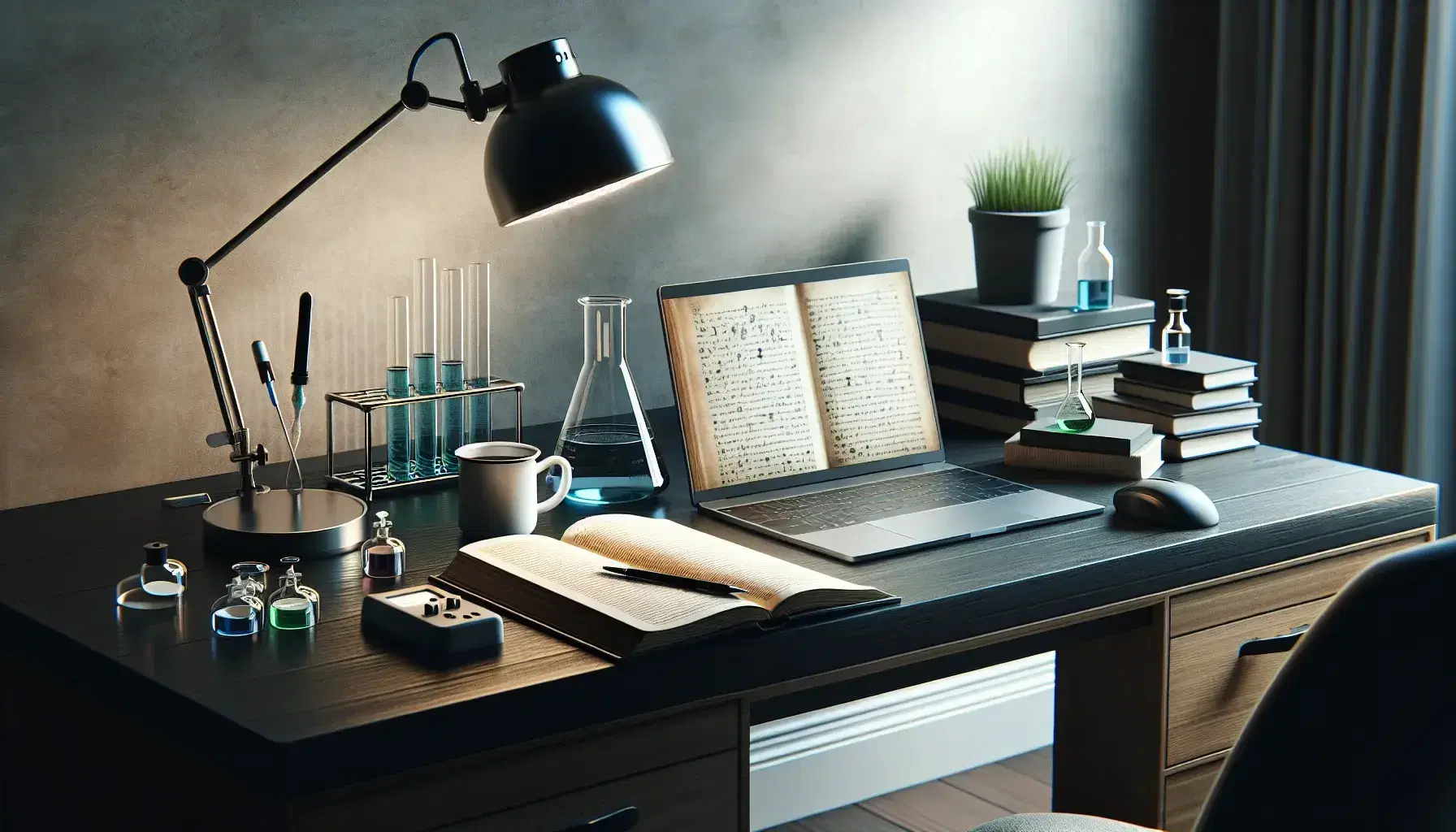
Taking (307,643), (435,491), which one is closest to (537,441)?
(435,491)

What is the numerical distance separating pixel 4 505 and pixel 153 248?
0.32 m

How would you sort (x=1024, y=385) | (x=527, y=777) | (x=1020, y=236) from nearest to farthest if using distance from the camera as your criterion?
(x=527, y=777) < (x=1024, y=385) < (x=1020, y=236)

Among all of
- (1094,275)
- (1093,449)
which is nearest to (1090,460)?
(1093,449)

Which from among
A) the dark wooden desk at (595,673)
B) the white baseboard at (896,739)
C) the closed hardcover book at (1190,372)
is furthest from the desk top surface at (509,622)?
the white baseboard at (896,739)

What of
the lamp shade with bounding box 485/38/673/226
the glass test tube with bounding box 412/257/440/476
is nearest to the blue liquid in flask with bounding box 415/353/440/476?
the glass test tube with bounding box 412/257/440/476

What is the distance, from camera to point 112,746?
1284mm

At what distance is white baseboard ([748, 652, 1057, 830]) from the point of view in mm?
2293

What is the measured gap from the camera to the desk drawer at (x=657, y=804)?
115cm

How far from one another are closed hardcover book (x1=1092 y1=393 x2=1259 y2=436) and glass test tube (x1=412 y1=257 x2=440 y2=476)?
2.73ft

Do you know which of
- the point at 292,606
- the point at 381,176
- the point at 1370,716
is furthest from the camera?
the point at 381,176

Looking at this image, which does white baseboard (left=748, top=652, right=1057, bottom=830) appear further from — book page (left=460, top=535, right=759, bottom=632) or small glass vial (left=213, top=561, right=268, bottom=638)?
small glass vial (left=213, top=561, right=268, bottom=638)

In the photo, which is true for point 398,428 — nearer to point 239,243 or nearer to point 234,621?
point 239,243

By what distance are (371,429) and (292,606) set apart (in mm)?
478

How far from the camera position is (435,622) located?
1.20 m
